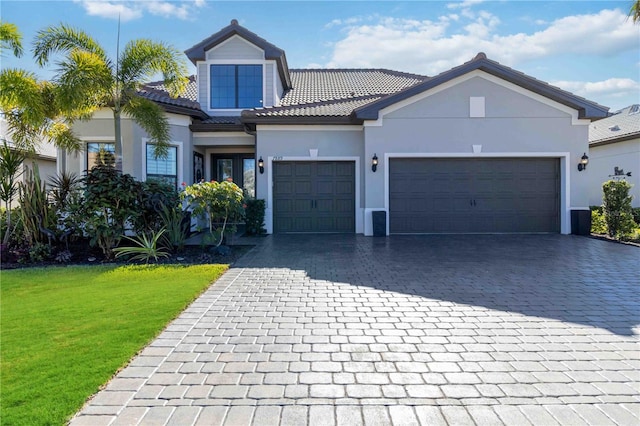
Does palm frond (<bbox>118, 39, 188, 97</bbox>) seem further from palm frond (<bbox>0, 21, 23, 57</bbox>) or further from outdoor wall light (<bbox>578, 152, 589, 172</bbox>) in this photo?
outdoor wall light (<bbox>578, 152, 589, 172</bbox>)

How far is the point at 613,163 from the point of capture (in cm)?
1722

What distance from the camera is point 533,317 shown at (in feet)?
14.9

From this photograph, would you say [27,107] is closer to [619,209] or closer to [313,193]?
[313,193]

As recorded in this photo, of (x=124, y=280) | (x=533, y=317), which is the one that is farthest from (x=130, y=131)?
(x=533, y=317)

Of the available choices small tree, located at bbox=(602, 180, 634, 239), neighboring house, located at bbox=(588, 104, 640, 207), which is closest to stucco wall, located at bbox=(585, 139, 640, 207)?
neighboring house, located at bbox=(588, 104, 640, 207)

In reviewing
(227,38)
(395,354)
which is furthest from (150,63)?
(395,354)

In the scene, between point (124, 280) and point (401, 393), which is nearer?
point (401, 393)

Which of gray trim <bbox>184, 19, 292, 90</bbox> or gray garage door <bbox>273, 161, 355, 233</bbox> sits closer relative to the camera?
gray garage door <bbox>273, 161, 355, 233</bbox>

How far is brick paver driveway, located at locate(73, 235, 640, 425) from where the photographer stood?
2.65 m

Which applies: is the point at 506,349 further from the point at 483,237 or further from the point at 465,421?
the point at 483,237

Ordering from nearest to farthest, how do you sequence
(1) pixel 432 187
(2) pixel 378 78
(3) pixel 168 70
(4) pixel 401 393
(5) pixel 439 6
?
(4) pixel 401 393 → (3) pixel 168 70 → (5) pixel 439 6 → (1) pixel 432 187 → (2) pixel 378 78

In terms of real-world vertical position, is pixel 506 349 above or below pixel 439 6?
below

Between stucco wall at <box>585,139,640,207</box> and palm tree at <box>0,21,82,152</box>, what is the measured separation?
20094 millimetres

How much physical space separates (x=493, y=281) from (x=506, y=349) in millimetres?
2867
